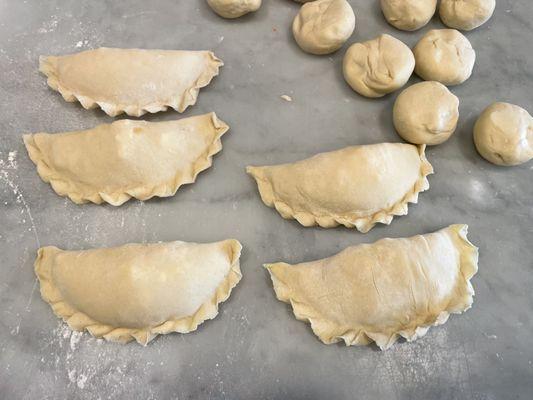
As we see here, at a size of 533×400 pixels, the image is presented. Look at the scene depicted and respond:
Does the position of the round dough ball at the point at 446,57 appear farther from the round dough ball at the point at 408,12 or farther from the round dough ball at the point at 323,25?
the round dough ball at the point at 323,25

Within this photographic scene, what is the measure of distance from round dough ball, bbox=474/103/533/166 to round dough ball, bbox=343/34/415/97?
39cm

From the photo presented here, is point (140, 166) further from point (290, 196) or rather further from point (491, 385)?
point (491, 385)

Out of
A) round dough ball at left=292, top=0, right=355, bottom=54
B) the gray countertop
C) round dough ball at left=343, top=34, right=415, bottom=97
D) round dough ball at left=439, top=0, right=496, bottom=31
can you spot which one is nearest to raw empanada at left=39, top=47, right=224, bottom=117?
the gray countertop

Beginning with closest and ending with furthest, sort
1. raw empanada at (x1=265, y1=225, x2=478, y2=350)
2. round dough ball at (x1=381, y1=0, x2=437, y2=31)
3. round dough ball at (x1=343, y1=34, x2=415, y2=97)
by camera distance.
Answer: raw empanada at (x1=265, y1=225, x2=478, y2=350) < round dough ball at (x1=343, y1=34, x2=415, y2=97) < round dough ball at (x1=381, y1=0, x2=437, y2=31)

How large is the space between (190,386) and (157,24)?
65.2 inches

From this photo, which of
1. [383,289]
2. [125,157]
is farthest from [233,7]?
[383,289]

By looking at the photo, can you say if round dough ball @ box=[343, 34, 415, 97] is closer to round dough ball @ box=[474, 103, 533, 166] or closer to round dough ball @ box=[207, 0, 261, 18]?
round dough ball @ box=[474, 103, 533, 166]

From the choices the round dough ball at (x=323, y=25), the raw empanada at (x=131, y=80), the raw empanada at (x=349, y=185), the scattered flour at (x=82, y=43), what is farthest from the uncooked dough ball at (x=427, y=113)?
the scattered flour at (x=82, y=43)

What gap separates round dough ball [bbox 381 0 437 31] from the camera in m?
2.04

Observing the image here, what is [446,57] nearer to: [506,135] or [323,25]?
[506,135]

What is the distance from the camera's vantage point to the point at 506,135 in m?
1.82

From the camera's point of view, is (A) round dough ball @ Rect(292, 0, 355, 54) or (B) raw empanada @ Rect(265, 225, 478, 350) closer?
(B) raw empanada @ Rect(265, 225, 478, 350)

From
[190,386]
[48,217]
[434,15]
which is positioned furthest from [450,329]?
[48,217]

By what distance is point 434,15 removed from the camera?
86.7 inches
